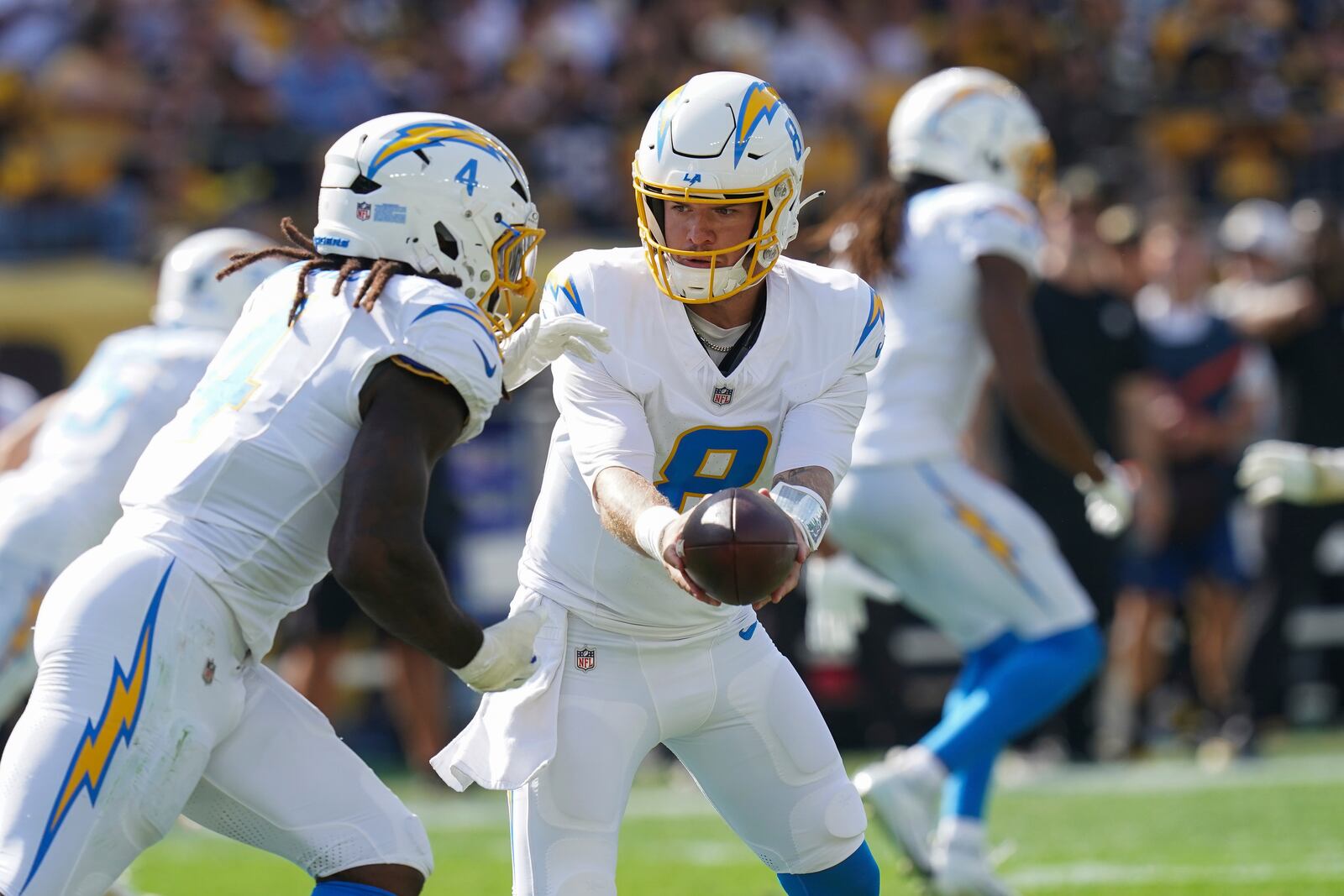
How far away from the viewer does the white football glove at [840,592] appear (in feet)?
17.9

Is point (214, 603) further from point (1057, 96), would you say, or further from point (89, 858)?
point (1057, 96)

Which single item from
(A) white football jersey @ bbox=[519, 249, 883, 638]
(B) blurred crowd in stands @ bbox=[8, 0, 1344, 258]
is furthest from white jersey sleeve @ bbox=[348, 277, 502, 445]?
(B) blurred crowd in stands @ bbox=[8, 0, 1344, 258]

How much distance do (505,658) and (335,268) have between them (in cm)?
76

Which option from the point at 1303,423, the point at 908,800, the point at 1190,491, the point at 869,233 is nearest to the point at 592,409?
the point at 908,800

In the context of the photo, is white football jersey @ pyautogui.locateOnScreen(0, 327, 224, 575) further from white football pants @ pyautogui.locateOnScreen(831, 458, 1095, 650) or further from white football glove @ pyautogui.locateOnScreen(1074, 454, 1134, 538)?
white football glove @ pyautogui.locateOnScreen(1074, 454, 1134, 538)

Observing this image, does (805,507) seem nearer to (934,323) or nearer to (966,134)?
(934,323)

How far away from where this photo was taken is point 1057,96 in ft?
34.6

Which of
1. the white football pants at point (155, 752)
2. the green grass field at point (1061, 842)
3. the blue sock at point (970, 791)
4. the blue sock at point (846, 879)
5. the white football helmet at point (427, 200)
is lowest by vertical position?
the green grass field at point (1061, 842)

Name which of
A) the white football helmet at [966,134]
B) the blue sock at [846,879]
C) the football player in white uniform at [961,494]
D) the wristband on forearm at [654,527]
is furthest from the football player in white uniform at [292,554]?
the white football helmet at [966,134]

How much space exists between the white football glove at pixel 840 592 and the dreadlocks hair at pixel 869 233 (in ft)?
2.79

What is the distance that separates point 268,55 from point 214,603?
884 cm

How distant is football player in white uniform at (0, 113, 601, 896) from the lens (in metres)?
2.97

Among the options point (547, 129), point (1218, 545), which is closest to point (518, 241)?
point (1218, 545)

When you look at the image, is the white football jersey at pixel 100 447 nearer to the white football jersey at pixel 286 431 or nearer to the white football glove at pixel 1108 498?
the white football jersey at pixel 286 431
